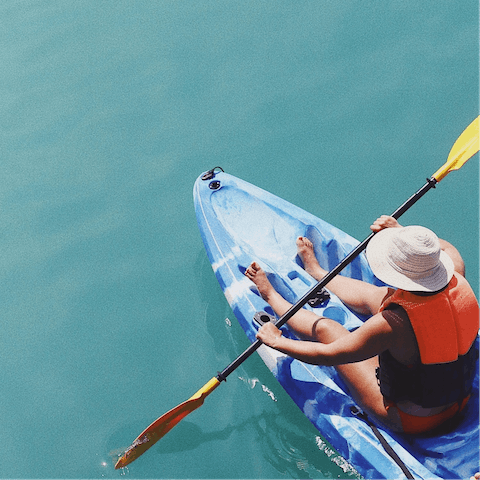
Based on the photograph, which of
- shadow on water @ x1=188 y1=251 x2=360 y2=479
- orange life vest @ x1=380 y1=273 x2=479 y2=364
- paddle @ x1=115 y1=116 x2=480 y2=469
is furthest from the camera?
shadow on water @ x1=188 y1=251 x2=360 y2=479

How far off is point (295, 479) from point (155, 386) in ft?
3.45

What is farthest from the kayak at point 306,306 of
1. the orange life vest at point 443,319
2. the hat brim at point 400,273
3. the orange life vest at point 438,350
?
the hat brim at point 400,273

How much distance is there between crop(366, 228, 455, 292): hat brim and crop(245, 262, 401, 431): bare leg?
58cm

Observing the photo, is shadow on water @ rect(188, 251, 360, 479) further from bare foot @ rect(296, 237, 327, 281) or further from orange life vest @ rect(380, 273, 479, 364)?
orange life vest @ rect(380, 273, 479, 364)

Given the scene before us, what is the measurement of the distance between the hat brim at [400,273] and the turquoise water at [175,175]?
1.33 m

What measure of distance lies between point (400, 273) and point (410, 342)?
10.5 inches

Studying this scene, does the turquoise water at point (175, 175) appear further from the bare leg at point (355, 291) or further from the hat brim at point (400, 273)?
the hat brim at point (400, 273)

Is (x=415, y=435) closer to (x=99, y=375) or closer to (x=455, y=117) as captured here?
(x=99, y=375)

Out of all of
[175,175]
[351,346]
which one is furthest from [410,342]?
[175,175]

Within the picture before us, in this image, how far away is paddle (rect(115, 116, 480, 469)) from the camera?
3.12 meters

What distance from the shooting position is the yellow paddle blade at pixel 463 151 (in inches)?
136

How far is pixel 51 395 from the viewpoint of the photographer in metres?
3.96

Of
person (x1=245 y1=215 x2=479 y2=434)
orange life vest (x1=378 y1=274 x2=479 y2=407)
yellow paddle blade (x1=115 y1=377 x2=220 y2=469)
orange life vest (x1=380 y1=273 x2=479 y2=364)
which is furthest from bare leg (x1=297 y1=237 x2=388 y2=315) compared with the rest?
yellow paddle blade (x1=115 y1=377 x2=220 y2=469)

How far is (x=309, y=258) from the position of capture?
12.1 ft
